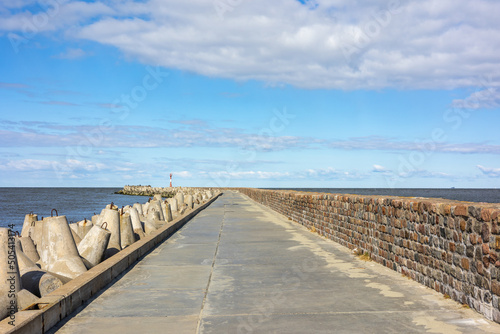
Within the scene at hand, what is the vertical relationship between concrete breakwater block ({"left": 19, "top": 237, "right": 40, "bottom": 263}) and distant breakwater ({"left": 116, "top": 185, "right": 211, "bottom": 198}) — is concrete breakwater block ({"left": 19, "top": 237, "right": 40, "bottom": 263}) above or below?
below

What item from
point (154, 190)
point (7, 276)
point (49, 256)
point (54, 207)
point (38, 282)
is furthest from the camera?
point (154, 190)

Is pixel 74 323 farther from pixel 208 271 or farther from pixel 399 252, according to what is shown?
pixel 399 252

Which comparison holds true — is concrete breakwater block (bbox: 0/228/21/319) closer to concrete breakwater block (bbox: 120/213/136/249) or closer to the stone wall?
the stone wall

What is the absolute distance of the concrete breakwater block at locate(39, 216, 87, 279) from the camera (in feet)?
24.7

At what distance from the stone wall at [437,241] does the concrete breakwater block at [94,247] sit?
5.00 m

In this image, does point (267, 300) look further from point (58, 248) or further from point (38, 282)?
point (58, 248)

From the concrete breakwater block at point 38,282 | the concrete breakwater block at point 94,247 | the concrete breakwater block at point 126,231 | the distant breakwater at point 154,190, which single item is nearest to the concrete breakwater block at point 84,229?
the concrete breakwater block at point 126,231

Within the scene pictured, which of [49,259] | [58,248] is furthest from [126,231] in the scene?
[58,248]

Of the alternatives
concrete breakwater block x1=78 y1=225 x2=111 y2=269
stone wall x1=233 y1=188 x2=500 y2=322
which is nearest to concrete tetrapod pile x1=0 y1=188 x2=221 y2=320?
concrete breakwater block x1=78 y1=225 x2=111 y2=269

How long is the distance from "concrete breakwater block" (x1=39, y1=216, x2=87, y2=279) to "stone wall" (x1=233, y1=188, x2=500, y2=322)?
505cm

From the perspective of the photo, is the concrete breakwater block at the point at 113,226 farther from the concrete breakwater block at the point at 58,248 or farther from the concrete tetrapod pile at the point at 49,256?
the concrete breakwater block at the point at 58,248

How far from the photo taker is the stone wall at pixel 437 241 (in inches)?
210

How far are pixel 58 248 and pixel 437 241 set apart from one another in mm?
5832

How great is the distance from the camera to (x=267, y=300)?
6105 mm
